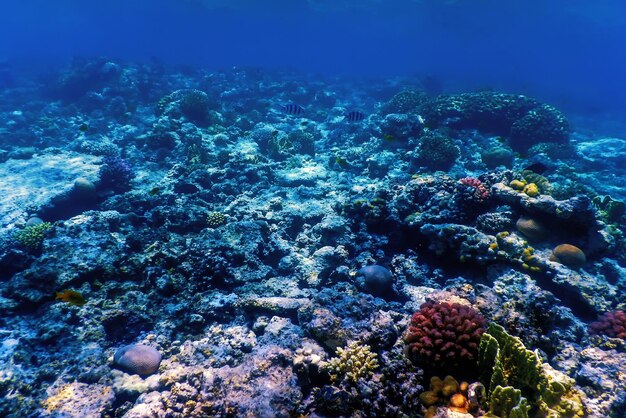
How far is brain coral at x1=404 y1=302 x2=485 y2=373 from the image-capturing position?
3.74m

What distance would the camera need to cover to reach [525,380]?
3504 millimetres

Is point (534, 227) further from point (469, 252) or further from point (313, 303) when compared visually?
point (313, 303)

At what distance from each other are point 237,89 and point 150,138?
39.6 feet

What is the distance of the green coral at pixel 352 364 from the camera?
3.78 m

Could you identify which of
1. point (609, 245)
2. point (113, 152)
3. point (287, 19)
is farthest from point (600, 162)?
point (287, 19)

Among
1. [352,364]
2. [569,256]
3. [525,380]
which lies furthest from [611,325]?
[352,364]

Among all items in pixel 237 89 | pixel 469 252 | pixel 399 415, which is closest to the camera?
pixel 399 415

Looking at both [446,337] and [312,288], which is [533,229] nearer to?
[446,337]

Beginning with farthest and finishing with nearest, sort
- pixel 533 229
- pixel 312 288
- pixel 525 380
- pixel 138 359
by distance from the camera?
pixel 312 288, pixel 533 229, pixel 138 359, pixel 525 380

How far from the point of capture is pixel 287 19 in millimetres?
77062

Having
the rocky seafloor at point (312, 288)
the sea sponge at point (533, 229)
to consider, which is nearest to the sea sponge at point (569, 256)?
the rocky seafloor at point (312, 288)

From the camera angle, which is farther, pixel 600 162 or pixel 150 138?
pixel 600 162

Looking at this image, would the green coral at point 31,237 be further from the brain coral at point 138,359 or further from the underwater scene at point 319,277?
the brain coral at point 138,359

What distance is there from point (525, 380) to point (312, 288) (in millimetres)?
4173
